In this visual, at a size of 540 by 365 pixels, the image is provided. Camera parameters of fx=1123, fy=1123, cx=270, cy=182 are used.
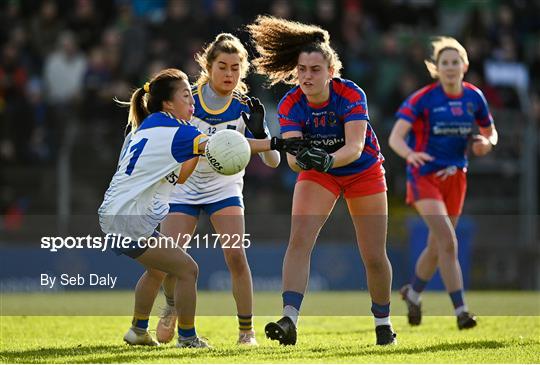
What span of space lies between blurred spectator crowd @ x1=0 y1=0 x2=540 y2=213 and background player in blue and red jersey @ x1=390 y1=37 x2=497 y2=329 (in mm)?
5918

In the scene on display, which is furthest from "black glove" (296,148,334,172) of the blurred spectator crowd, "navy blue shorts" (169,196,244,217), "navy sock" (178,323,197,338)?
the blurred spectator crowd

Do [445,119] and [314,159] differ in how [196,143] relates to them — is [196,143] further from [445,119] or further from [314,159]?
[445,119]

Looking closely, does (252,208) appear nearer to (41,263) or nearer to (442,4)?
(41,263)

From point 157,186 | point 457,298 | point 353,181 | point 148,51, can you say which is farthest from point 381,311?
point 148,51

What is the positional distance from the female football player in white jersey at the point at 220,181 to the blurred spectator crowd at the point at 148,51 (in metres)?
7.95

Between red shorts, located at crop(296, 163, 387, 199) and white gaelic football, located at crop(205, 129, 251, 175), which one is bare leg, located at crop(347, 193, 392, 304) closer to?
red shorts, located at crop(296, 163, 387, 199)

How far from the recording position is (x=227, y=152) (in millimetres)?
7281

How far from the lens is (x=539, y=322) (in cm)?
1020

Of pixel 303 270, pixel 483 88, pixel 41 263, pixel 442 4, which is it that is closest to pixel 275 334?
pixel 303 270

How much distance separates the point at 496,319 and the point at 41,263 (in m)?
7.42

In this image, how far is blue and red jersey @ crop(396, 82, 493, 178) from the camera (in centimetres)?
1054

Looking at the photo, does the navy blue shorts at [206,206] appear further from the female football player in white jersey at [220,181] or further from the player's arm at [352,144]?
the player's arm at [352,144]

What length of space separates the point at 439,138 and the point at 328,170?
9.55 ft

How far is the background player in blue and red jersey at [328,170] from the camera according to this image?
7910 millimetres
